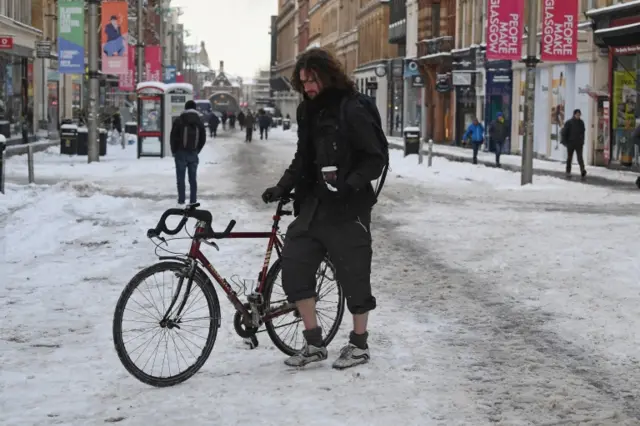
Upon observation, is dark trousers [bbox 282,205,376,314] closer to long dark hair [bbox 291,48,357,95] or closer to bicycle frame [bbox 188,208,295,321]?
bicycle frame [bbox 188,208,295,321]

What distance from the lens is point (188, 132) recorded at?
19.1m

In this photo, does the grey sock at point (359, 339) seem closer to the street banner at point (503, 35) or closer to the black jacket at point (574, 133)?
the street banner at point (503, 35)

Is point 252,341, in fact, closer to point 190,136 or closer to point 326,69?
point 326,69

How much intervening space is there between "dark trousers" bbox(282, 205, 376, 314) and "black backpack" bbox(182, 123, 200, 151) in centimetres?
1239

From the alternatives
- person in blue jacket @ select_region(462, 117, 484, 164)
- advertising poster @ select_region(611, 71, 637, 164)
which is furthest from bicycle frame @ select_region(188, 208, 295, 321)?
person in blue jacket @ select_region(462, 117, 484, 164)

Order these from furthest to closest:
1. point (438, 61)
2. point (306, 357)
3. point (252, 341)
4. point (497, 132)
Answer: point (438, 61), point (497, 132), point (252, 341), point (306, 357)

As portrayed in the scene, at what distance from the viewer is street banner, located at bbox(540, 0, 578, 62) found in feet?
95.7

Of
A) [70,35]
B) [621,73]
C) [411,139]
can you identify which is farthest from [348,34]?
[70,35]

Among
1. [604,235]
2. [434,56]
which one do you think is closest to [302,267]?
[604,235]

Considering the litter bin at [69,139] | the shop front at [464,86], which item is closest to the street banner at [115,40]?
the litter bin at [69,139]

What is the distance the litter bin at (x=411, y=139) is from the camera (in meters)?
39.2

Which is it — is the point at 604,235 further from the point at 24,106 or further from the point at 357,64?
the point at 357,64

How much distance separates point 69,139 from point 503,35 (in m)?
14.4

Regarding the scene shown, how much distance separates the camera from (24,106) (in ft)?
168
